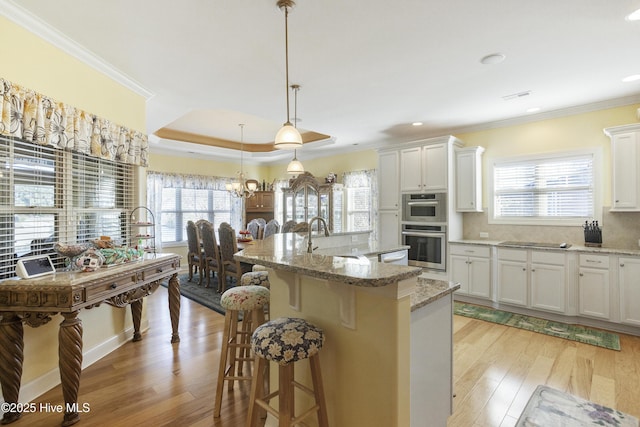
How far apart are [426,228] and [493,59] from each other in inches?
104

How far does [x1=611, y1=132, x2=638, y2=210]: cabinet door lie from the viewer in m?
3.39

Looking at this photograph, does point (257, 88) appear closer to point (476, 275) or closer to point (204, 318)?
point (204, 318)

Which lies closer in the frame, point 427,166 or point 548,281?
point 548,281

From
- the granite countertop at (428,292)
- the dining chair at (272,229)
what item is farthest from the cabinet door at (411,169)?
the granite countertop at (428,292)

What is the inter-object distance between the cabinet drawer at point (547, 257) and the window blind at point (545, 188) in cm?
70

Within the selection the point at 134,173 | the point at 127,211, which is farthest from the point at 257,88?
the point at 127,211

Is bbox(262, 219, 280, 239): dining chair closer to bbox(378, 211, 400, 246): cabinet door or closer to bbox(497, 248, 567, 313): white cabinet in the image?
bbox(378, 211, 400, 246): cabinet door

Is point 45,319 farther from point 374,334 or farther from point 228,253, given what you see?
point 228,253

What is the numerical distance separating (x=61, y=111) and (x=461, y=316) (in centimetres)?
466

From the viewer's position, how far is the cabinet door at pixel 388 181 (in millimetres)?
5125

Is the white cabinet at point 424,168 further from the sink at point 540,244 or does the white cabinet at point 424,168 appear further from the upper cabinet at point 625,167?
the upper cabinet at point 625,167

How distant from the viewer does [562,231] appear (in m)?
4.09

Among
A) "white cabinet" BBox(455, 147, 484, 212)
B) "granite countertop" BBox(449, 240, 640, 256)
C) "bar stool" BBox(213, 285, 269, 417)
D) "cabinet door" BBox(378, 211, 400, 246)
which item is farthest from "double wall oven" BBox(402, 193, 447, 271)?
"bar stool" BBox(213, 285, 269, 417)

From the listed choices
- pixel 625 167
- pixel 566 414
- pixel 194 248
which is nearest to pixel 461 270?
pixel 625 167
